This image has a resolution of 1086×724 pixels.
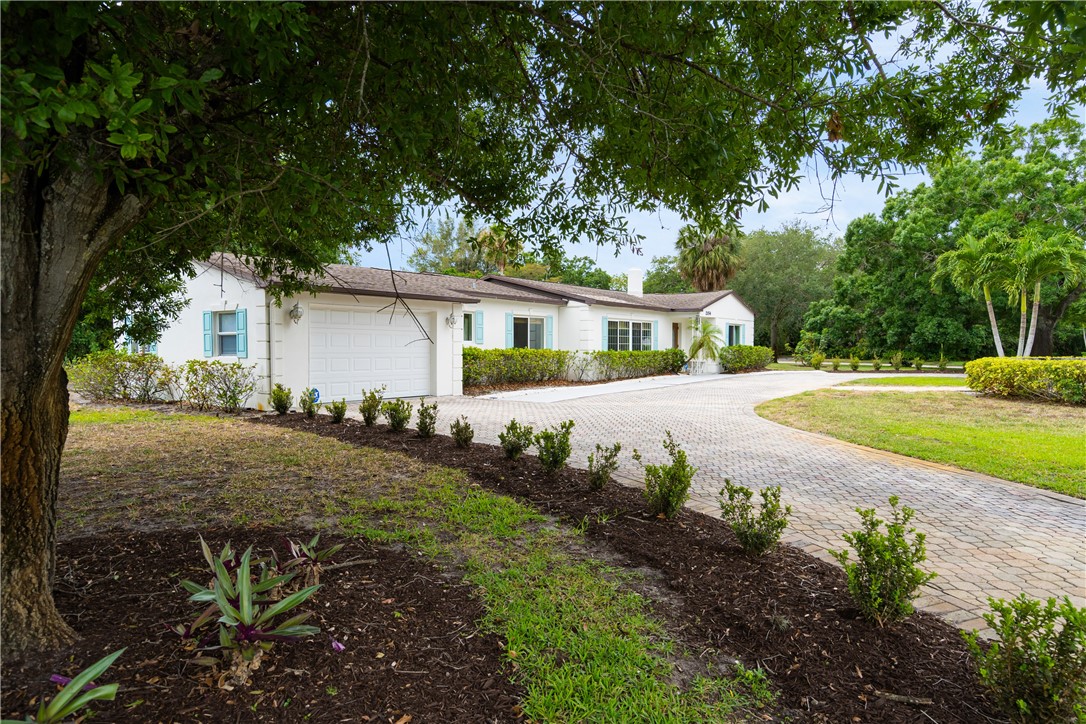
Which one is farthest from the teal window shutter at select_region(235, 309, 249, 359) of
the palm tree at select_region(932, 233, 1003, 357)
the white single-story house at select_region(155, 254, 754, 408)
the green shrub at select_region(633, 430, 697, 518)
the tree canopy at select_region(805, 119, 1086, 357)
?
the tree canopy at select_region(805, 119, 1086, 357)

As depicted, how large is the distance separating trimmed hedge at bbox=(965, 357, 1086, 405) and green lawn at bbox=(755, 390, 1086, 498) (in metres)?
0.45

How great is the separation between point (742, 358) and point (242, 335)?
72.3 ft

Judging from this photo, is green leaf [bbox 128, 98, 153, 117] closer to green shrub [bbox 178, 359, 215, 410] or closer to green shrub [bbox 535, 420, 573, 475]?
green shrub [bbox 535, 420, 573, 475]

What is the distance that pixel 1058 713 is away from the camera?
2131 mm

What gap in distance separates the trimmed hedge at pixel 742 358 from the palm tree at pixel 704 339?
2.41 feet

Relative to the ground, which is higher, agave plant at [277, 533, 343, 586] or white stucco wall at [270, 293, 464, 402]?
white stucco wall at [270, 293, 464, 402]

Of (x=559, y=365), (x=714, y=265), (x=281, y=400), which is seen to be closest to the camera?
(x=281, y=400)

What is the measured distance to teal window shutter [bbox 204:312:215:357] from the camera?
42.7 ft

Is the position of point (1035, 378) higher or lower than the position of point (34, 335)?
lower

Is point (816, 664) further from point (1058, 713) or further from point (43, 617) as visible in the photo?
point (43, 617)

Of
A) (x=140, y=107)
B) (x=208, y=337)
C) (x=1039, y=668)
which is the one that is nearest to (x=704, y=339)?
(x=208, y=337)

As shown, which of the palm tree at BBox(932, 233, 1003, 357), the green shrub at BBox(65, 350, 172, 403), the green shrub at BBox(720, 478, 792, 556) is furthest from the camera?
the palm tree at BBox(932, 233, 1003, 357)

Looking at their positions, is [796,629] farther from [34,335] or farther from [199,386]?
[199,386]

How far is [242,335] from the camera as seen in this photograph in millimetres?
12227
